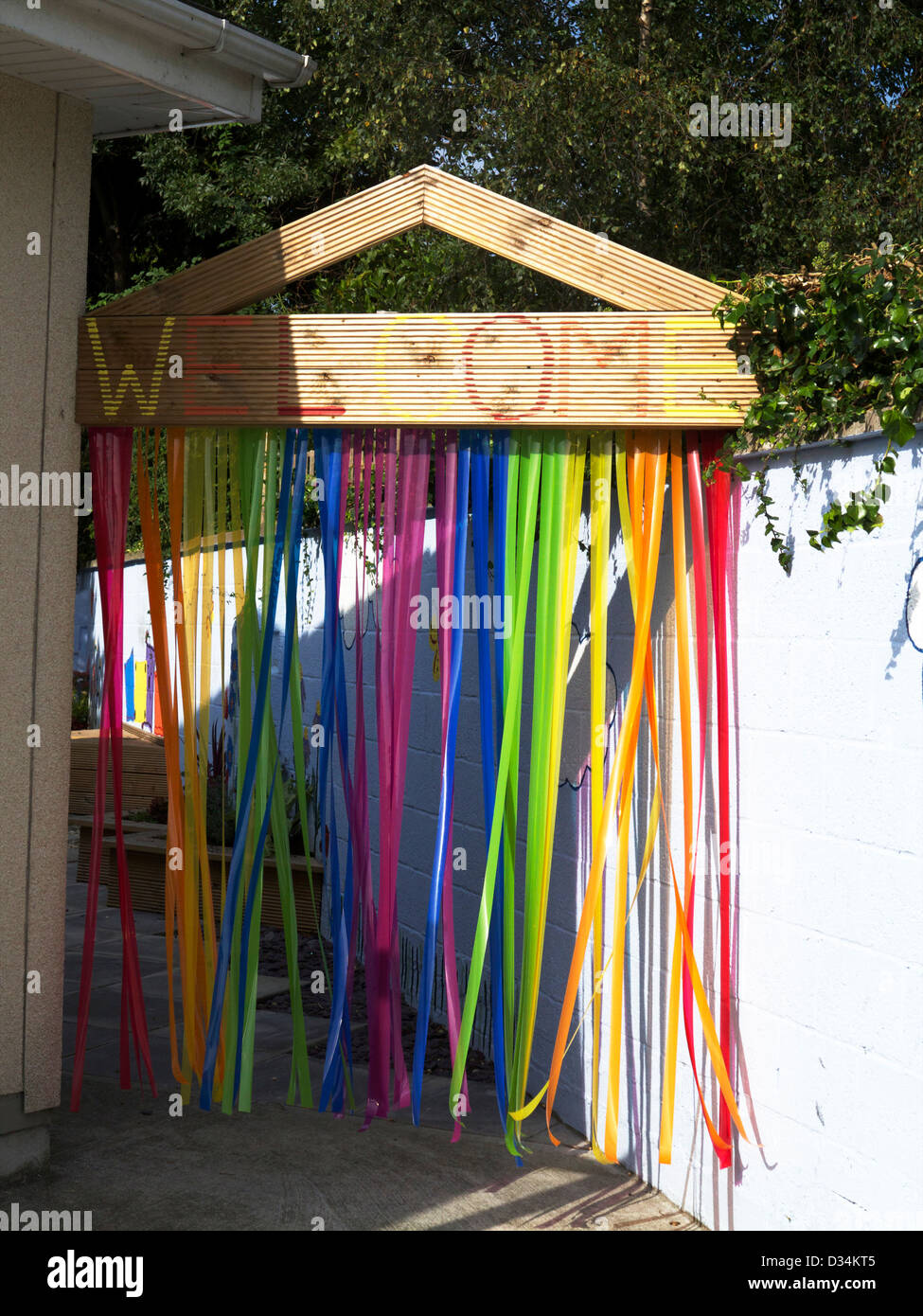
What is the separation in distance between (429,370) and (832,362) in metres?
1.03

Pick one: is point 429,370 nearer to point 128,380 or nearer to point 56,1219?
point 128,380

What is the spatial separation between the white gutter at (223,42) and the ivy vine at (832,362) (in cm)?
146

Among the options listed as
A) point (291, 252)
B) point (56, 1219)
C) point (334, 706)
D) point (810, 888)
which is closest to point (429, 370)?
point (291, 252)

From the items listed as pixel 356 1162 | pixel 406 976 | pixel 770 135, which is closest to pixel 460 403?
pixel 356 1162

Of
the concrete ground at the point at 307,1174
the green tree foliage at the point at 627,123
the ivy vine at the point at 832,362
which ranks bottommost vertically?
the concrete ground at the point at 307,1174

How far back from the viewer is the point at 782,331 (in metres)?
2.97

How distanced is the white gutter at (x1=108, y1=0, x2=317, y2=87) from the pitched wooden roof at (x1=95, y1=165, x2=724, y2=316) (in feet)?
1.58

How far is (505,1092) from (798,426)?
189cm

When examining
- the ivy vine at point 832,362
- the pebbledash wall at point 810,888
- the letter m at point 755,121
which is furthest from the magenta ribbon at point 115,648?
the letter m at point 755,121

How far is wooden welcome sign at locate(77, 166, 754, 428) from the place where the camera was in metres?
3.16

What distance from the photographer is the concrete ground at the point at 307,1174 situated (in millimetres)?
3230

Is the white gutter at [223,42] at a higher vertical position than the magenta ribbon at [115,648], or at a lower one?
higher

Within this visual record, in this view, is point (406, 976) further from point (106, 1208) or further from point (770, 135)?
point (770, 135)

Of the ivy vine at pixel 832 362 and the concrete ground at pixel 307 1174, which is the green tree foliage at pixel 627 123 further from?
the concrete ground at pixel 307 1174
